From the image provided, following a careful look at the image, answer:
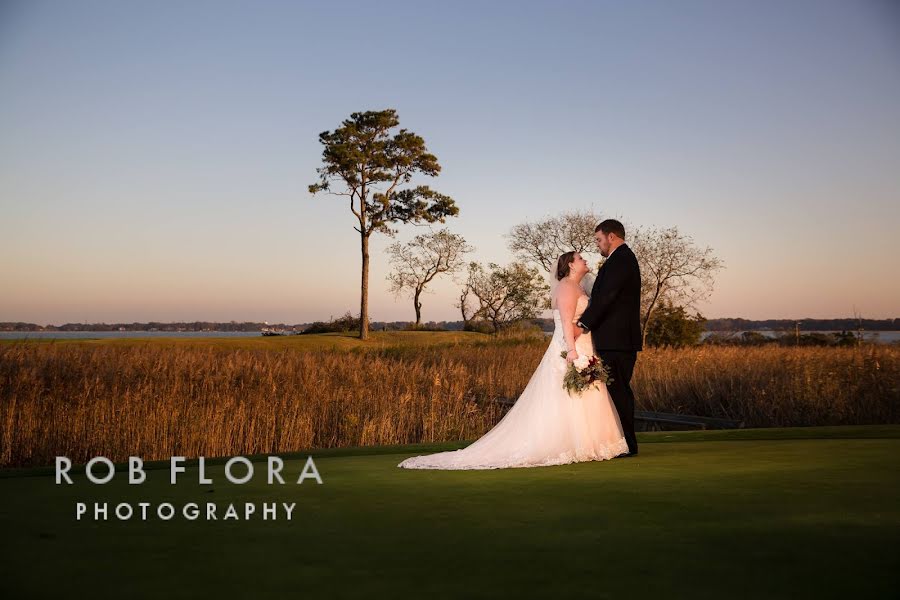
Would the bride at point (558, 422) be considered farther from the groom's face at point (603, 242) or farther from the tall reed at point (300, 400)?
the tall reed at point (300, 400)

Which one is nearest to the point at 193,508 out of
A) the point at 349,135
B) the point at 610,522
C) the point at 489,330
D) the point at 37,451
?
the point at 610,522

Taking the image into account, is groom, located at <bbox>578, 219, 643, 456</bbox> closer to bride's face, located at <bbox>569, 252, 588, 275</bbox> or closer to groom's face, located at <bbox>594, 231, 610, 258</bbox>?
groom's face, located at <bbox>594, 231, 610, 258</bbox>

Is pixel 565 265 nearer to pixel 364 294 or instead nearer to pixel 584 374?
pixel 584 374

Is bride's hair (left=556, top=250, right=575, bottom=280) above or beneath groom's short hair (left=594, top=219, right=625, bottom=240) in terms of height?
beneath

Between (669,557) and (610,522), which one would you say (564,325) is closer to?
(610,522)

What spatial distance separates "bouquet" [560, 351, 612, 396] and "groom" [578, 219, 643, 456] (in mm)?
172

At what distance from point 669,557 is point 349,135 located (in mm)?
42245

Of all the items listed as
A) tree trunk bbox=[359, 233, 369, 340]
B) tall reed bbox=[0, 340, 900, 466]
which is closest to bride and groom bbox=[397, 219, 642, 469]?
tall reed bbox=[0, 340, 900, 466]

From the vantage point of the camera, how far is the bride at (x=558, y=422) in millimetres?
7215

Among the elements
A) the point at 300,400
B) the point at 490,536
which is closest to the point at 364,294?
the point at 300,400

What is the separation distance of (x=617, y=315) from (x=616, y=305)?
10cm

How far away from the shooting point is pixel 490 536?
4129 millimetres

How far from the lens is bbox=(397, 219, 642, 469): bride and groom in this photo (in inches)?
291

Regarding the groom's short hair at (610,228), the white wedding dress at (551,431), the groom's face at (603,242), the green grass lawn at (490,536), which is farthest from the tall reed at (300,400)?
the groom's short hair at (610,228)
